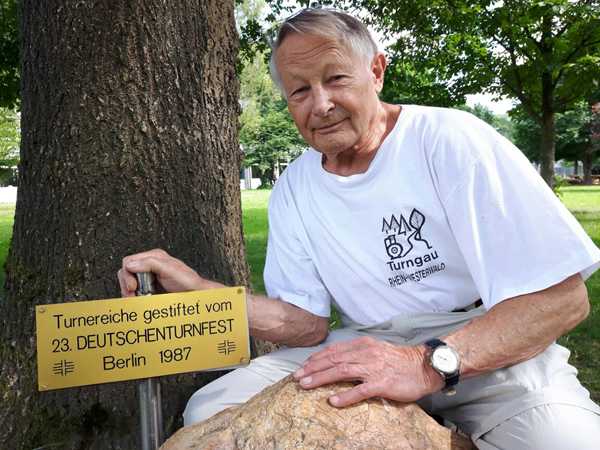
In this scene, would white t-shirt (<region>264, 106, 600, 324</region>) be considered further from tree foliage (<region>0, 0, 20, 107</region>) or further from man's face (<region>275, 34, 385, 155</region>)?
tree foliage (<region>0, 0, 20, 107</region>)

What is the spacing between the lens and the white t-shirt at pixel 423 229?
2008mm

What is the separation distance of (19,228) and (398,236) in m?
1.91

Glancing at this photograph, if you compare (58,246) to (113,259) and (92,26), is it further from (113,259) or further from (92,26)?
(92,26)

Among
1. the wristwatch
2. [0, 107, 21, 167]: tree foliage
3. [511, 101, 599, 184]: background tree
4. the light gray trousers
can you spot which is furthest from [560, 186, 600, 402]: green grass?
[511, 101, 599, 184]: background tree

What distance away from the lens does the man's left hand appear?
6.09 feet

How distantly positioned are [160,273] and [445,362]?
1.03m

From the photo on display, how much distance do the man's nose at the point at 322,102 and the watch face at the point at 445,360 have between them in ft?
3.18

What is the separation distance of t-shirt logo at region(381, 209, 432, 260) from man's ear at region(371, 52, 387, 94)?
57cm

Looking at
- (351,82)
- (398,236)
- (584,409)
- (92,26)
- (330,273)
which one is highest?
(92,26)

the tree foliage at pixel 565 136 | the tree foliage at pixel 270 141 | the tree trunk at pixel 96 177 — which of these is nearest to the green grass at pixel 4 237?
the tree trunk at pixel 96 177

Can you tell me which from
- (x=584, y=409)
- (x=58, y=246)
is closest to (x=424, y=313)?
(x=584, y=409)

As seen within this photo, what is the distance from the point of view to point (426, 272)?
2256 mm

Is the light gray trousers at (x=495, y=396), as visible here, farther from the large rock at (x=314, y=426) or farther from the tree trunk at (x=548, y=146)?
the tree trunk at (x=548, y=146)

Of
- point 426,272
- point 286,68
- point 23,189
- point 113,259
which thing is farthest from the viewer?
point 23,189
